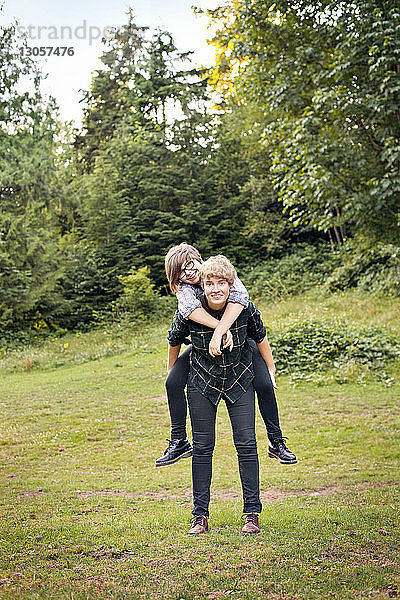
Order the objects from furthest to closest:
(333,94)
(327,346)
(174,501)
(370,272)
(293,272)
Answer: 1. (293,272)
2. (370,272)
3. (327,346)
4. (333,94)
5. (174,501)

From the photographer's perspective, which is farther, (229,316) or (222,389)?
(222,389)

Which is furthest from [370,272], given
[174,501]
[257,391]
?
[257,391]

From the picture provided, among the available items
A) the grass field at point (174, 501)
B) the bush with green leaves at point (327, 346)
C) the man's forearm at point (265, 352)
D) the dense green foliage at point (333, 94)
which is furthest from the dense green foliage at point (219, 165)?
the man's forearm at point (265, 352)

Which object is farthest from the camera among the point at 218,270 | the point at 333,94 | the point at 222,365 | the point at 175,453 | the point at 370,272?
the point at 370,272

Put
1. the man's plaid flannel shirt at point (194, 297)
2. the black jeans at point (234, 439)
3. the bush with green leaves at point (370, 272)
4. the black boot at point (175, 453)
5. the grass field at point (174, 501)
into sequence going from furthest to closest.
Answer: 1. the bush with green leaves at point (370, 272)
2. the black boot at point (175, 453)
3. the black jeans at point (234, 439)
4. the man's plaid flannel shirt at point (194, 297)
5. the grass field at point (174, 501)

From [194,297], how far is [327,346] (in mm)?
9323

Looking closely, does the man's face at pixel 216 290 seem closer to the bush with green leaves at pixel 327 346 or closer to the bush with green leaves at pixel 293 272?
the bush with green leaves at pixel 327 346

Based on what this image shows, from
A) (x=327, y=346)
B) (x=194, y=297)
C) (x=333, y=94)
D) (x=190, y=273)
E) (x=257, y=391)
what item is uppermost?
(x=333, y=94)

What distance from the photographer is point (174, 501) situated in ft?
20.8

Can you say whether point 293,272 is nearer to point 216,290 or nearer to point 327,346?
point 327,346

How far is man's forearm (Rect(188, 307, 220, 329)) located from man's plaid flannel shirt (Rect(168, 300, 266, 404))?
97mm

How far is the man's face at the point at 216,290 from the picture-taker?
4.20 meters

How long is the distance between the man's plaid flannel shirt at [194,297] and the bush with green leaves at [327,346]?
8.52m

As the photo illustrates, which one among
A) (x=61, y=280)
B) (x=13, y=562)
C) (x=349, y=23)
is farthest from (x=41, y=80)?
(x=13, y=562)
